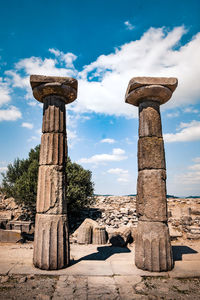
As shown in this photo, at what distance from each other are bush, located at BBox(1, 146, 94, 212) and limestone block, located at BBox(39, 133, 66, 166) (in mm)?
9446

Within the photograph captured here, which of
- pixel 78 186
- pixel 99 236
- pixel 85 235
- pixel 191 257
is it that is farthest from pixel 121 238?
pixel 78 186

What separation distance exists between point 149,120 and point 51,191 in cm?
328

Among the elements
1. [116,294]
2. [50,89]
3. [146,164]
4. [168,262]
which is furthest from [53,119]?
[168,262]

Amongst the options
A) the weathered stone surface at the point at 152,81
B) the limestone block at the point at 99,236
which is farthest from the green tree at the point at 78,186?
the weathered stone surface at the point at 152,81

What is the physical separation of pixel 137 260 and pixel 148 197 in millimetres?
1617

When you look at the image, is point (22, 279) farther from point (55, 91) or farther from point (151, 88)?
→ point (151, 88)

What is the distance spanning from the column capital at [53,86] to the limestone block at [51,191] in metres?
2.08

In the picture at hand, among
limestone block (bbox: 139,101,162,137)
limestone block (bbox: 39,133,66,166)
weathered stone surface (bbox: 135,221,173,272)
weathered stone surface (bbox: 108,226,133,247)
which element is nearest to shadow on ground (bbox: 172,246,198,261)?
weathered stone surface (bbox: 135,221,173,272)

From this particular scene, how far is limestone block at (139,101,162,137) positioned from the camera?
571 cm

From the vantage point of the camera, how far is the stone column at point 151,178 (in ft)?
16.8

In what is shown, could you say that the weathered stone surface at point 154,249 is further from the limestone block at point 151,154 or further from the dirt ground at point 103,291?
the limestone block at point 151,154

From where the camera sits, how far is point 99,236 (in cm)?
907

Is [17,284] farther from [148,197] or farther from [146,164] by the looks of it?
[146,164]

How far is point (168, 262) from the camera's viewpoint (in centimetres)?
511
